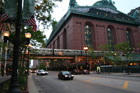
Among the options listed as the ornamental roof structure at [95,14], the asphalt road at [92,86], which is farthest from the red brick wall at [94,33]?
the asphalt road at [92,86]

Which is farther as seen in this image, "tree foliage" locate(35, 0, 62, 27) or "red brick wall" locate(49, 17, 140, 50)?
"red brick wall" locate(49, 17, 140, 50)

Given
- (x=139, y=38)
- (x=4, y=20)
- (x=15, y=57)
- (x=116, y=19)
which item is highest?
(x=116, y=19)

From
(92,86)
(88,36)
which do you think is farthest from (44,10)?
(88,36)

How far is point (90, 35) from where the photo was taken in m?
75.7

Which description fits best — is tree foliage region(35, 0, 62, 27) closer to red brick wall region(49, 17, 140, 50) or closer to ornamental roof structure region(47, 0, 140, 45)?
red brick wall region(49, 17, 140, 50)

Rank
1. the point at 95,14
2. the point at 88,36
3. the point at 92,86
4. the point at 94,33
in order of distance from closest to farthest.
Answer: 1. the point at 92,86
2. the point at 94,33
3. the point at 95,14
4. the point at 88,36

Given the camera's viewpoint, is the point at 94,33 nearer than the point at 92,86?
No

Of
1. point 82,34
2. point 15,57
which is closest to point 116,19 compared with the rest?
point 82,34

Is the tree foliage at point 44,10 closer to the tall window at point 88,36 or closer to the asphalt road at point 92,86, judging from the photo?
the asphalt road at point 92,86

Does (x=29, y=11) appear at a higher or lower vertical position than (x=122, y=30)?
lower

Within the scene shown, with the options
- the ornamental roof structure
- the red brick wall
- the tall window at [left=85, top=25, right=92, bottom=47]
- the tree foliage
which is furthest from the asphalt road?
the tall window at [left=85, top=25, right=92, bottom=47]

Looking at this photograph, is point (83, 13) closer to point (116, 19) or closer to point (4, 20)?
point (116, 19)

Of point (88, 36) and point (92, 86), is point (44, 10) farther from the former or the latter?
point (88, 36)

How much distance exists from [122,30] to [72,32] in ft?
127
